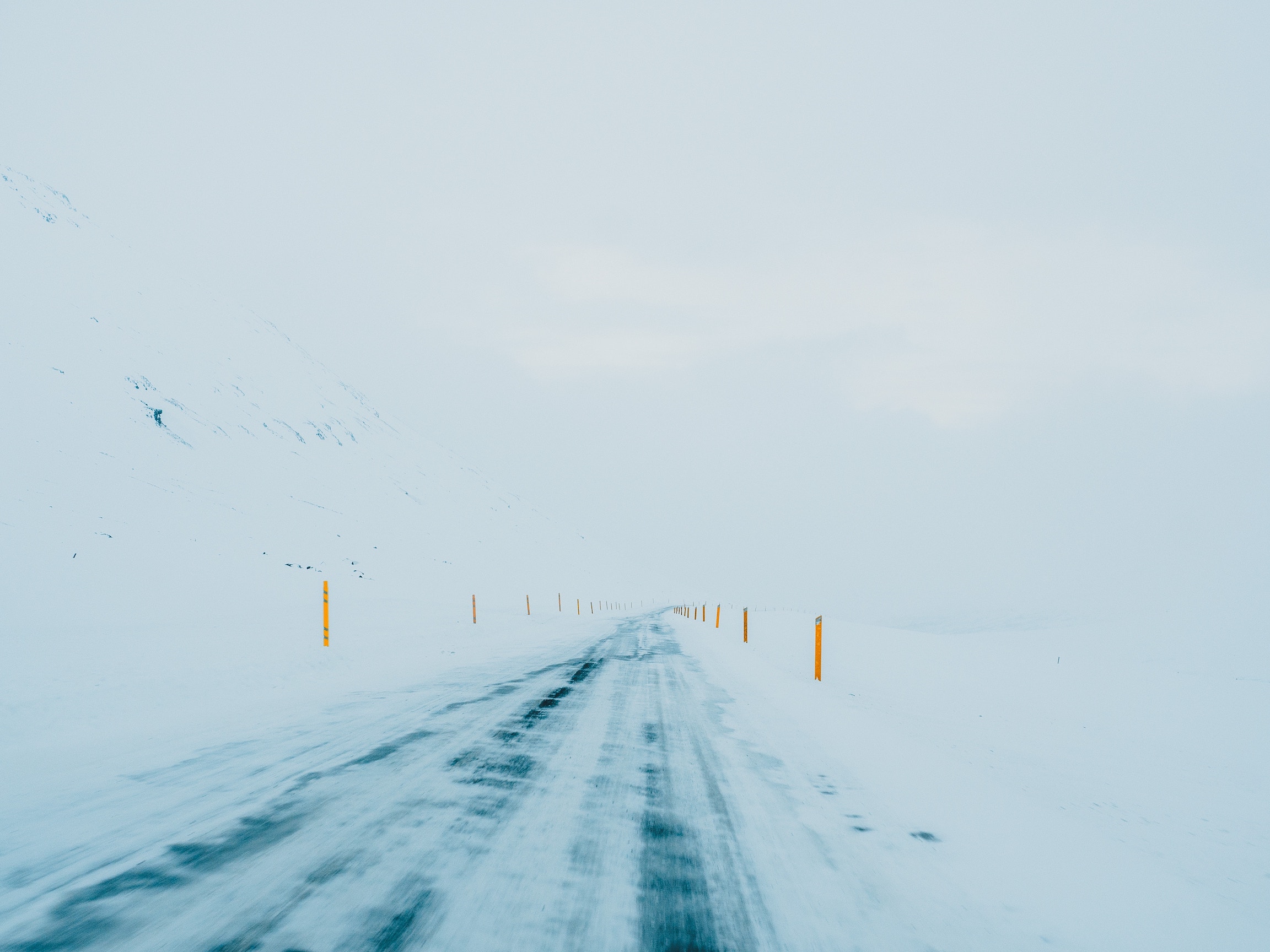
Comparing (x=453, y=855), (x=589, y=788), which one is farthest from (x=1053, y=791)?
(x=453, y=855)

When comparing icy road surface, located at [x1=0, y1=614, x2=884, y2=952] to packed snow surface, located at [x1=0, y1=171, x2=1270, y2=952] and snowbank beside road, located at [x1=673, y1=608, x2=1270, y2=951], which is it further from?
snowbank beside road, located at [x1=673, y1=608, x2=1270, y2=951]

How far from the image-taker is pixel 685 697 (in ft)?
26.1

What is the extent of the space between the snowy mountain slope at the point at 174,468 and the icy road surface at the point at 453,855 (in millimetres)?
11037

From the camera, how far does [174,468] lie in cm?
3031

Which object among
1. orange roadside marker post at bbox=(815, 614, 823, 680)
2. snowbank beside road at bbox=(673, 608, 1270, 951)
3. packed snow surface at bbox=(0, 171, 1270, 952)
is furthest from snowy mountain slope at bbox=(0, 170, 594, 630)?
snowbank beside road at bbox=(673, 608, 1270, 951)

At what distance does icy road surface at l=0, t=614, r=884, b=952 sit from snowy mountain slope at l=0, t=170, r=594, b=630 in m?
11.0

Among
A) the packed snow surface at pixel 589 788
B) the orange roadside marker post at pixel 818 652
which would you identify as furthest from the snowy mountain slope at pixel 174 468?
the orange roadside marker post at pixel 818 652

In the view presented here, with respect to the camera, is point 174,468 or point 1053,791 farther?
point 174,468

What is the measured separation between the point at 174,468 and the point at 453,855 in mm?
34443

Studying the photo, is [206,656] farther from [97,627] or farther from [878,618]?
[878,618]

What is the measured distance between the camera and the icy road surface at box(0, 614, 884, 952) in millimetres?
2424

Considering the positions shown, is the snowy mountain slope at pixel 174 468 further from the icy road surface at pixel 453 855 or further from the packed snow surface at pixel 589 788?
the icy road surface at pixel 453 855

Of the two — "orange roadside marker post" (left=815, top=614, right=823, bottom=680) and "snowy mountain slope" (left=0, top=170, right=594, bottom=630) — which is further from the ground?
"snowy mountain slope" (left=0, top=170, right=594, bottom=630)

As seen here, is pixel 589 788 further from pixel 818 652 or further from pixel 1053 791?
pixel 818 652
